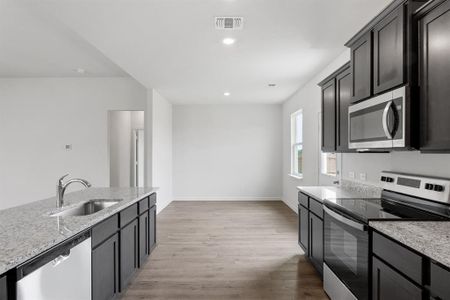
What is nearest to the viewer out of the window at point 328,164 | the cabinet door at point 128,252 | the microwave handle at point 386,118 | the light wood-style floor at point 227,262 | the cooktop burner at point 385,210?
the cooktop burner at point 385,210

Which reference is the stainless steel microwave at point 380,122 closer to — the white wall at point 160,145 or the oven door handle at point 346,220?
the oven door handle at point 346,220

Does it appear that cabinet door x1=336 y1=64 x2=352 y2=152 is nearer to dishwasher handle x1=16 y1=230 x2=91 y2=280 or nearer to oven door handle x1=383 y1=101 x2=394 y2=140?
oven door handle x1=383 y1=101 x2=394 y2=140

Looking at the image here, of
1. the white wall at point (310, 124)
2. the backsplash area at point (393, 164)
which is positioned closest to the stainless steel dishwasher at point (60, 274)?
the backsplash area at point (393, 164)

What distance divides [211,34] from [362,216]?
2.32 metres

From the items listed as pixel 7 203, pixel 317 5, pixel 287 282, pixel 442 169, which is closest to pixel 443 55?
pixel 442 169

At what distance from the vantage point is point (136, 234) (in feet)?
9.27

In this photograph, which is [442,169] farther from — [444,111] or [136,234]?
[136,234]

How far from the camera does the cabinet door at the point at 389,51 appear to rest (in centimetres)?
182

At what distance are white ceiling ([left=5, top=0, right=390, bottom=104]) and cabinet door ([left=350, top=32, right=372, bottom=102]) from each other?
35cm

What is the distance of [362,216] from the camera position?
1791mm

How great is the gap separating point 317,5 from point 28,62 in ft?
15.5

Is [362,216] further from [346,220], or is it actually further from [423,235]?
[423,235]

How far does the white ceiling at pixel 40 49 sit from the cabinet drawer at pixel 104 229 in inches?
85.8

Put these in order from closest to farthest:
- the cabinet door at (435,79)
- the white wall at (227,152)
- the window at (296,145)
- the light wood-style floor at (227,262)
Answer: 1. the cabinet door at (435,79)
2. the light wood-style floor at (227,262)
3. the window at (296,145)
4. the white wall at (227,152)
